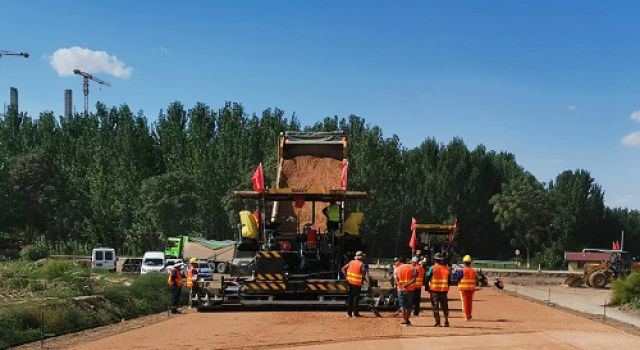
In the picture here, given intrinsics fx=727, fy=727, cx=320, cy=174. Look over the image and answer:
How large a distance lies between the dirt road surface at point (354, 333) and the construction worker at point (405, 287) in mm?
373

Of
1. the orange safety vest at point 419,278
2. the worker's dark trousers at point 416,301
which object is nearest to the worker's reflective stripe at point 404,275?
the orange safety vest at point 419,278

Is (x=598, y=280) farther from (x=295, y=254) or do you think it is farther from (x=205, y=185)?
(x=205, y=185)

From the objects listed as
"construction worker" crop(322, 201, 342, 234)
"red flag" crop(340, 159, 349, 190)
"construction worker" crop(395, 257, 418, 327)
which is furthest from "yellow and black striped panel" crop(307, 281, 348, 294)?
"red flag" crop(340, 159, 349, 190)

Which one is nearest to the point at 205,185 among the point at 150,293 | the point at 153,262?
the point at 153,262

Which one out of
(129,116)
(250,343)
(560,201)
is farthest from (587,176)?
(250,343)

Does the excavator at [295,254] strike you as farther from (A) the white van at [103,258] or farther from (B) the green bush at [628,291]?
(A) the white van at [103,258]

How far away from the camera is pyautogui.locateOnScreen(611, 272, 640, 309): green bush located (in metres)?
25.2

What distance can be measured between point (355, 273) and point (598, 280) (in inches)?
1072

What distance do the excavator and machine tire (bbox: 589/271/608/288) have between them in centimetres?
2471

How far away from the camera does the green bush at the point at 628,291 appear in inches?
991

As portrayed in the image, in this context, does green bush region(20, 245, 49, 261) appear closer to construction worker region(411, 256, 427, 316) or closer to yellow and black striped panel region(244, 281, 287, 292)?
yellow and black striped panel region(244, 281, 287, 292)

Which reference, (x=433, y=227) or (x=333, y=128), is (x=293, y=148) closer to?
(x=433, y=227)

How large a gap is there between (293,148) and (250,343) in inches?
378

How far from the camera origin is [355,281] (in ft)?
55.6
